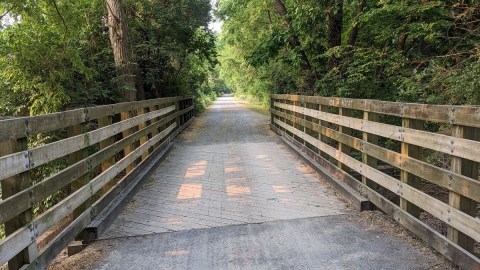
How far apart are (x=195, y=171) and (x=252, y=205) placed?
7.52ft

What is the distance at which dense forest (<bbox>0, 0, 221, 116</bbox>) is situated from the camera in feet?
24.2

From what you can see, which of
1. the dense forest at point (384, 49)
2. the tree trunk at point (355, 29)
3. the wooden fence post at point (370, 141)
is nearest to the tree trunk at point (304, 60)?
the dense forest at point (384, 49)

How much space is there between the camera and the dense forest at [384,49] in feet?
20.9

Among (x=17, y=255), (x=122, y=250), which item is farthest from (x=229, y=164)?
(x=17, y=255)

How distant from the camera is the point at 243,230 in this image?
13.7 ft

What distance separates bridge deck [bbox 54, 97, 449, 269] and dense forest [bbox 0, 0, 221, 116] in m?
2.82

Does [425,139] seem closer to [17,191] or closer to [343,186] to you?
[343,186]

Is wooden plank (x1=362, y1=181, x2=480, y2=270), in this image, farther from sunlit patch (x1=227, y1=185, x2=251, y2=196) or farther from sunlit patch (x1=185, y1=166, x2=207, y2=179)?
sunlit patch (x1=185, y1=166, x2=207, y2=179)

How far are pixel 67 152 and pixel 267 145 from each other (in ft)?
22.0

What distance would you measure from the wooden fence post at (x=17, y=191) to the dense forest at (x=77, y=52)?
4656 millimetres

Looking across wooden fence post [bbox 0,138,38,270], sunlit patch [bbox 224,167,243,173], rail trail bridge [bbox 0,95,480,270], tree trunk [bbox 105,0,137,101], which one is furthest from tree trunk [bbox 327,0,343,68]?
wooden fence post [bbox 0,138,38,270]

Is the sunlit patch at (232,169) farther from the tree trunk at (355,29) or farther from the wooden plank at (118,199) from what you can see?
the tree trunk at (355,29)

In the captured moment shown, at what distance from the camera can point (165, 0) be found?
14484mm

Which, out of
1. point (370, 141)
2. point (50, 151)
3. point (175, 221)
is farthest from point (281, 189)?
point (50, 151)
